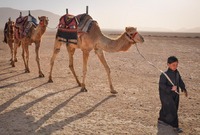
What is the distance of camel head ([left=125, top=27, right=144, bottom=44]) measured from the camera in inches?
268

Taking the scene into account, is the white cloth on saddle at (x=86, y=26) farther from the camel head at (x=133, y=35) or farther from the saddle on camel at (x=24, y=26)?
the saddle on camel at (x=24, y=26)

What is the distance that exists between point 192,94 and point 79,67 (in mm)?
6066

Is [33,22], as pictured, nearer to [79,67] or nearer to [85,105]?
[79,67]

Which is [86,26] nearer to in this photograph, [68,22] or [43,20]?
Answer: [68,22]

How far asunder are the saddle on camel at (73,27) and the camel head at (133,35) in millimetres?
1511

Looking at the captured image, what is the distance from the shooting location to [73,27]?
27.0ft

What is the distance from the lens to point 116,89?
8.34 m

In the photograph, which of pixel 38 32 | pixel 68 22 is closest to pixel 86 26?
pixel 68 22

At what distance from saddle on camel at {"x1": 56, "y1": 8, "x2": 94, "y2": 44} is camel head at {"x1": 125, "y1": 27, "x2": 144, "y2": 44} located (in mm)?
1511

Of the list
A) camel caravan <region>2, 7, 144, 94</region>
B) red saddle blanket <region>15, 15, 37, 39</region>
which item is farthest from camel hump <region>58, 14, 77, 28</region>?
red saddle blanket <region>15, 15, 37, 39</region>

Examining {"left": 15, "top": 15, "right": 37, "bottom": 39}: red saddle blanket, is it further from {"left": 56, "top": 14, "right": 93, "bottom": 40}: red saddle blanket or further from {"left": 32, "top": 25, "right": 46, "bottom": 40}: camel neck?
{"left": 56, "top": 14, "right": 93, "bottom": 40}: red saddle blanket

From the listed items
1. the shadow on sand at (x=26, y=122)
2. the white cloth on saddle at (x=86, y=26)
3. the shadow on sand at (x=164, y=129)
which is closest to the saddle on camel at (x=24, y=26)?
the white cloth on saddle at (x=86, y=26)

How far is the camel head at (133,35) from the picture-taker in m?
6.80

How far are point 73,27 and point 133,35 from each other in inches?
90.2
